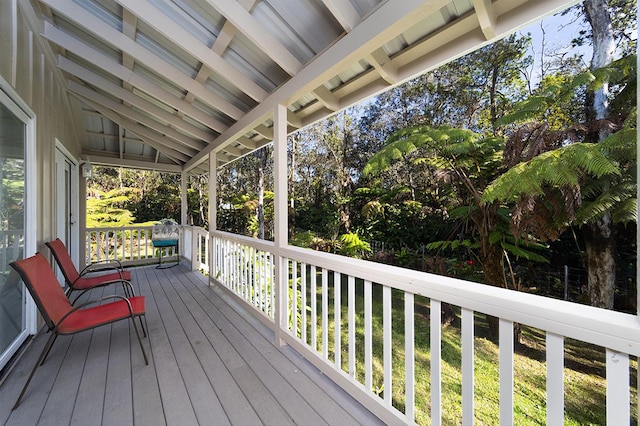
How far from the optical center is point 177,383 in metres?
1.88

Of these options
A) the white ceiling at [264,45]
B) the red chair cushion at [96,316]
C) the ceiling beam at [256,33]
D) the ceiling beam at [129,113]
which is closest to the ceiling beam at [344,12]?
the white ceiling at [264,45]

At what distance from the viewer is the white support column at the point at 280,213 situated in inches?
95.4

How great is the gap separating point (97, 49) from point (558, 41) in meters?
6.48

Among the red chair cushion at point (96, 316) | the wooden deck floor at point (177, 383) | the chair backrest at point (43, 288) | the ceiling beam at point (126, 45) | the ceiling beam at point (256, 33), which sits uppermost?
the ceiling beam at point (126, 45)

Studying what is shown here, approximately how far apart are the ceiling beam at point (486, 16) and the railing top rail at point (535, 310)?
1.43m

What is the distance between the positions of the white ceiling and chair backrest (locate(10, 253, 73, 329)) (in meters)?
1.90

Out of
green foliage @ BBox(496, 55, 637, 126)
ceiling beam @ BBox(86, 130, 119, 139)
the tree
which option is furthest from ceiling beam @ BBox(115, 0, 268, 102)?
ceiling beam @ BBox(86, 130, 119, 139)

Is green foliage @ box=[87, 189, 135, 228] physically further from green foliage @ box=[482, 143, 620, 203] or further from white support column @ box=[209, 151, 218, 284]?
green foliage @ box=[482, 143, 620, 203]

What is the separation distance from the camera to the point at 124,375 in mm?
1976

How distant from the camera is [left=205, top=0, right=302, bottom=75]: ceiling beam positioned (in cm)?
178

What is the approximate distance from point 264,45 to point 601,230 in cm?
365

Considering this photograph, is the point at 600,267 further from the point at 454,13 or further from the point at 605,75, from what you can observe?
the point at 454,13

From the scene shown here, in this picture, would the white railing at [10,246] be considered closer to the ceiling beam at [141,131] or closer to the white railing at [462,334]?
the white railing at [462,334]

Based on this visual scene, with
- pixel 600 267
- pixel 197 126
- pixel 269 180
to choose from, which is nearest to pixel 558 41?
pixel 600 267
